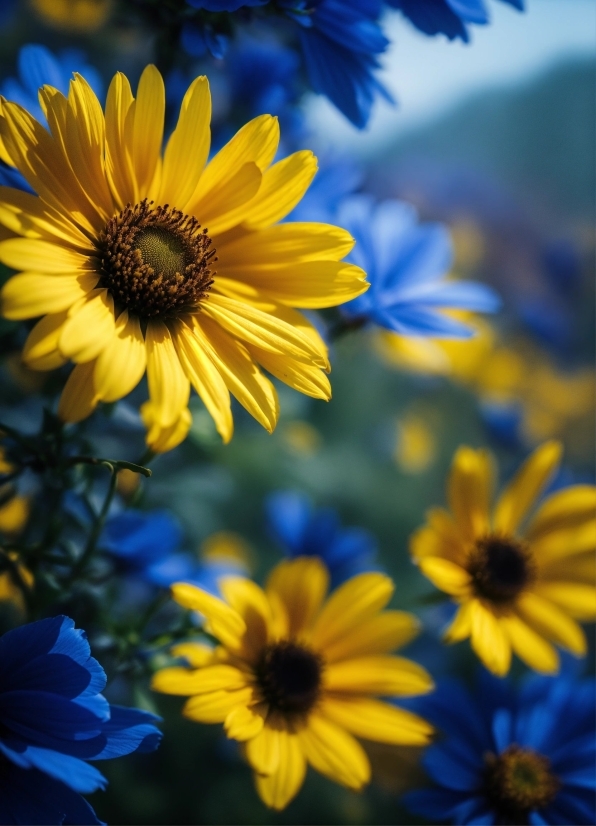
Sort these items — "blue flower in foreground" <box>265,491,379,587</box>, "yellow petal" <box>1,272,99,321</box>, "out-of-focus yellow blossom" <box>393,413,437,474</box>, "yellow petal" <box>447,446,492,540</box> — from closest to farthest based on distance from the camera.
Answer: "yellow petal" <box>1,272,99,321</box> < "yellow petal" <box>447,446,492,540</box> < "blue flower in foreground" <box>265,491,379,587</box> < "out-of-focus yellow blossom" <box>393,413,437,474</box>

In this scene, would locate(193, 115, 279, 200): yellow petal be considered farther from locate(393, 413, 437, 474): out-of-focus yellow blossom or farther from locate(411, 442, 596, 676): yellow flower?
locate(393, 413, 437, 474): out-of-focus yellow blossom

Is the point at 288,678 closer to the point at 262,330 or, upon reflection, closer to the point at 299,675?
the point at 299,675

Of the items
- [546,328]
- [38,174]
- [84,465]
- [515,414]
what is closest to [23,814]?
[84,465]

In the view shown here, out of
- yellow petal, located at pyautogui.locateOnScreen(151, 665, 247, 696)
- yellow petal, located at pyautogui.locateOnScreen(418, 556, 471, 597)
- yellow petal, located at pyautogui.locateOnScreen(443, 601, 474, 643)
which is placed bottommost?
yellow petal, located at pyautogui.locateOnScreen(151, 665, 247, 696)

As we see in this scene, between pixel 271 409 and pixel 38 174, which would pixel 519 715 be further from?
pixel 38 174

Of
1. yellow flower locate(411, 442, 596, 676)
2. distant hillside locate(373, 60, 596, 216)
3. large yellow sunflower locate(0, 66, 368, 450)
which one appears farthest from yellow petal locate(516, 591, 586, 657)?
distant hillside locate(373, 60, 596, 216)
